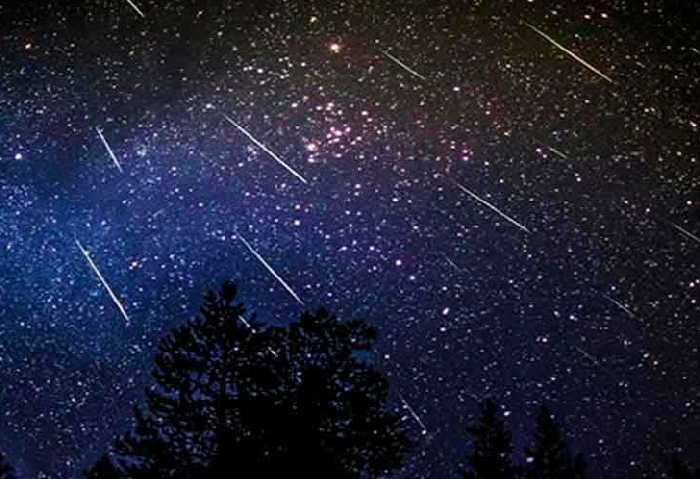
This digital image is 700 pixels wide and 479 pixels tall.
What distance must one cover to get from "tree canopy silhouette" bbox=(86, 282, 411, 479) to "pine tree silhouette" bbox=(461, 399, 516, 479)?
8.26 m

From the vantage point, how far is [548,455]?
1856 centimetres

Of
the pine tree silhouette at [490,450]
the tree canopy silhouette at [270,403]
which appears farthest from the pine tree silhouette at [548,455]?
the tree canopy silhouette at [270,403]

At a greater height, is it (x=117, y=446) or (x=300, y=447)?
(x=300, y=447)

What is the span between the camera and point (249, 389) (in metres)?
7.96

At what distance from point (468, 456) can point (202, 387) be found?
961cm

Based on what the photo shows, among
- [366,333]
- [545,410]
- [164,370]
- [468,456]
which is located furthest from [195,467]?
[545,410]

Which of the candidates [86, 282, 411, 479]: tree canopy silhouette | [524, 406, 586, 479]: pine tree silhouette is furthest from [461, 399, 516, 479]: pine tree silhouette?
[86, 282, 411, 479]: tree canopy silhouette

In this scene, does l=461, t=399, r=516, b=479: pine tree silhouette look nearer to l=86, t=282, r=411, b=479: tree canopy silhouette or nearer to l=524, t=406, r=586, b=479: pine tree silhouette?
l=524, t=406, r=586, b=479: pine tree silhouette

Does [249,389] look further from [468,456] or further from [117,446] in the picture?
[468,456]

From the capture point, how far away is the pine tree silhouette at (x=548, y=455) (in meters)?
18.1

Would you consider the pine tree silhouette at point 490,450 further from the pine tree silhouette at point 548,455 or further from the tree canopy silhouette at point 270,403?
the tree canopy silhouette at point 270,403

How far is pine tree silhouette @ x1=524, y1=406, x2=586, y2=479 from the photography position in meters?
18.1

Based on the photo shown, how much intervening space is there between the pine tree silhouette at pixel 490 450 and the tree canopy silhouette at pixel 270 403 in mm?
8256

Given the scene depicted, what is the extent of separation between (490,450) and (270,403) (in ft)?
32.9
